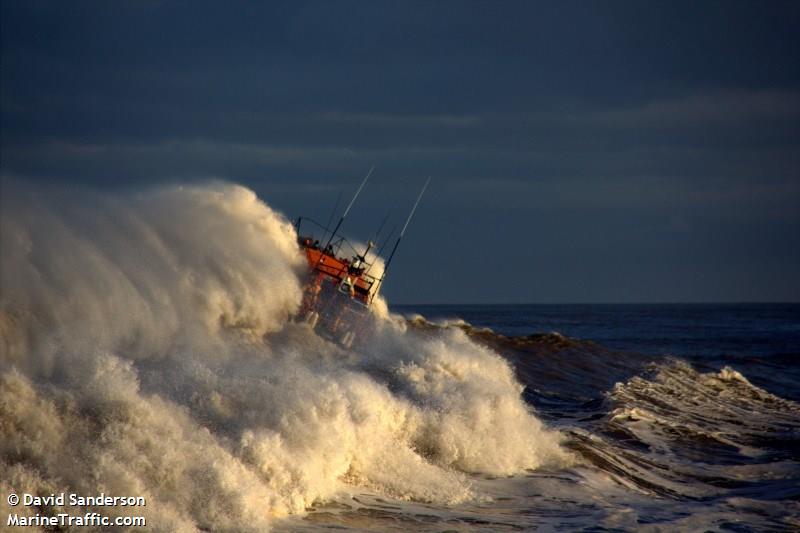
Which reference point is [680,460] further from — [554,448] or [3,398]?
[3,398]

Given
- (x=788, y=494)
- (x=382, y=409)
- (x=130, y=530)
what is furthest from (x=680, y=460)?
(x=130, y=530)

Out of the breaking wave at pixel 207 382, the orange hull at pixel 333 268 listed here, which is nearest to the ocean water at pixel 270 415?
the breaking wave at pixel 207 382

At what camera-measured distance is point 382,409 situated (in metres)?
15.0

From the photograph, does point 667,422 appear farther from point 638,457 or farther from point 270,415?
point 270,415

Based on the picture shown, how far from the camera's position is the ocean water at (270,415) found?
432 inches

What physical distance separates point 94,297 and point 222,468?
650 centimetres

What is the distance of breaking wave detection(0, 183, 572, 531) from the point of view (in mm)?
10844

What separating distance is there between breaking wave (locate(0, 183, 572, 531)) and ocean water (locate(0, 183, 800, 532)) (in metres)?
0.03

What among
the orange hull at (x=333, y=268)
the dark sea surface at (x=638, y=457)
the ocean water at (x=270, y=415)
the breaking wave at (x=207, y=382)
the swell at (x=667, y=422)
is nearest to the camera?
the breaking wave at (x=207, y=382)

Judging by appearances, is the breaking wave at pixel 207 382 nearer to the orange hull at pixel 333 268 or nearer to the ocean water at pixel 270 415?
the ocean water at pixel 270 415

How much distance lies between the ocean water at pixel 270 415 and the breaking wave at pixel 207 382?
0.11ft

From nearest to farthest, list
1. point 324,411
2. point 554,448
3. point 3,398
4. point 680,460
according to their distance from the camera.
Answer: point 3,398 → point 324,411 → point 554,448 → point 680,460

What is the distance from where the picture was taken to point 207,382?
13.2 metres

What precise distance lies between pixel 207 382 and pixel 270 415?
990 mm
